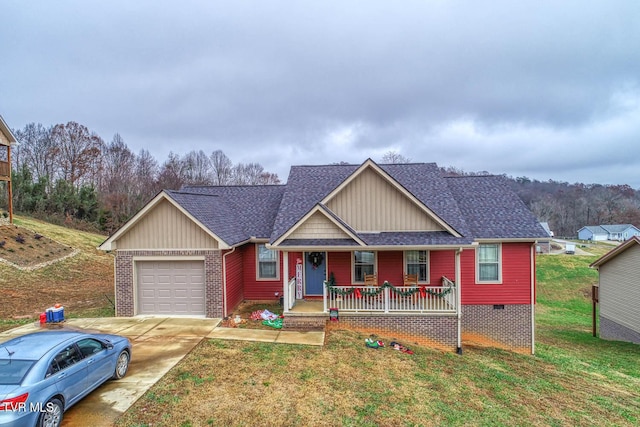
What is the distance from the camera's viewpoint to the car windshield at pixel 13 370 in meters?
5.32

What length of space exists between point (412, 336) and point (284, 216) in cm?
702

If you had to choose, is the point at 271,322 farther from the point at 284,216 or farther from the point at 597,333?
the point at 597,333

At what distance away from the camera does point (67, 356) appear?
6.21 meters

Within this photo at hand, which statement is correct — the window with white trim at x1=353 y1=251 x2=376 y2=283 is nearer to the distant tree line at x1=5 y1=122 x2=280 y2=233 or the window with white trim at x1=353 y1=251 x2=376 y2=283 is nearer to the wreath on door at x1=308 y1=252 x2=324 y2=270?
the wreath on door at x1=308 y1=252 x2=324 y2=270

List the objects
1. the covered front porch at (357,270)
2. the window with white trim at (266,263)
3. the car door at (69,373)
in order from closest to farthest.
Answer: the car door at (69,373) → the covered front porch at (357,270) → the window with white trim at (266,263)

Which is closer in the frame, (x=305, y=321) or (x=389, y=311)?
(x=305, y=321)

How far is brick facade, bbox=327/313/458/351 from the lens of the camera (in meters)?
12.0

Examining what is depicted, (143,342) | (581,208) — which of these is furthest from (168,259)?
(581,208)

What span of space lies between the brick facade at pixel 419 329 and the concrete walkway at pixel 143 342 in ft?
7.14

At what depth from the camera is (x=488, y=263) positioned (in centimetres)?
1442

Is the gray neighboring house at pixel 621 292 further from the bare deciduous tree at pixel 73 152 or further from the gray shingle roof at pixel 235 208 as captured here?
the bare deciduous tree at pixel 73 152

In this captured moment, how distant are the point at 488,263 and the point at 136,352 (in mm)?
13117

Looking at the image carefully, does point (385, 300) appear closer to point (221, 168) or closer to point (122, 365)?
point (122, 365)

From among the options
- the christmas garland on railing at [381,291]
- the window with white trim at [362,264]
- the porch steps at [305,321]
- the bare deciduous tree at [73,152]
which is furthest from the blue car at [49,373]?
the bare deciduous tree at [73,152]
